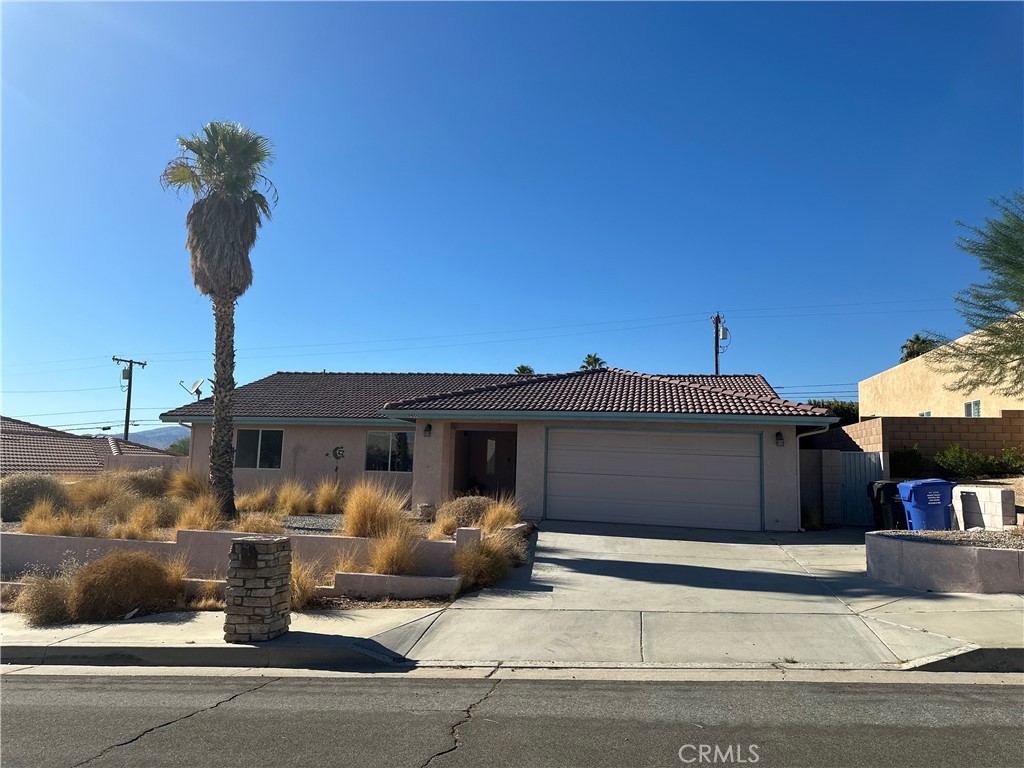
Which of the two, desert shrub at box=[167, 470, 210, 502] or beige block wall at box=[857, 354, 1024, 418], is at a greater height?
beige block wall at box=[857, 354, 1024, 418]

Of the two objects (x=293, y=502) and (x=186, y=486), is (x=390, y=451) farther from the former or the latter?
(x=186, y=486)

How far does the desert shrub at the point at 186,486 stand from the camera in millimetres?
18680

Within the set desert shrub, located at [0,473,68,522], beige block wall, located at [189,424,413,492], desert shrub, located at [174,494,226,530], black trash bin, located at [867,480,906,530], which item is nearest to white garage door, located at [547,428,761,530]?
black trash bin, located at [867,480,906,530]

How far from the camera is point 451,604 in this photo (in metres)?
9.87

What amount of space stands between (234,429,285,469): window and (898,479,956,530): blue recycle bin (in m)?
17.2

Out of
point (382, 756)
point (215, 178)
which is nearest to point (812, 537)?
point (382, 756)

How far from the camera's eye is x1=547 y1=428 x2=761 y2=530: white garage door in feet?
54.9

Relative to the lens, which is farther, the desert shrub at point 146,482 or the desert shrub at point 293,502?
the desert shrub at point 146,482

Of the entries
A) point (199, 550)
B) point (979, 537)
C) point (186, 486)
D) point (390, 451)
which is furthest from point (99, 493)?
point (979, 537)

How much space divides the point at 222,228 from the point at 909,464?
59.1 feet

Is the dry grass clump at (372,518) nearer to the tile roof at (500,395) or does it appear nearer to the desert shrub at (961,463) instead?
the tile roof at (500,395)

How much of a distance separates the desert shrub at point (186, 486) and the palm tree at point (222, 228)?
54.7 inches

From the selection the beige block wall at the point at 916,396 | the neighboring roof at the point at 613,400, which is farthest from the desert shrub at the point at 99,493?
the beige block wall at the point at 916,396

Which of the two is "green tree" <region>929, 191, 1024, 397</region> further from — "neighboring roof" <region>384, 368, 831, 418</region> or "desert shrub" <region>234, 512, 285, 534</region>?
"desert shrub" <region>234, 512, 285, 534</region>
